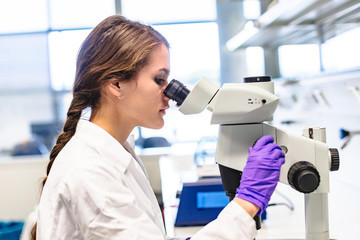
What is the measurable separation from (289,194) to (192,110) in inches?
56.7

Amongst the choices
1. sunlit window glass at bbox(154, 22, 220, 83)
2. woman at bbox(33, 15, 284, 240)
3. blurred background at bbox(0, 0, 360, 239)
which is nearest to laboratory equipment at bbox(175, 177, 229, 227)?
woman at bbox(33, 15, 284, 240)

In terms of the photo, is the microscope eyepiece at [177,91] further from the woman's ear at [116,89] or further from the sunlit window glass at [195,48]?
the sunlit window glass at [195,48]

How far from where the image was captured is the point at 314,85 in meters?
2.01

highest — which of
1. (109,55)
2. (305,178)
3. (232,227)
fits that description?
(109,55)

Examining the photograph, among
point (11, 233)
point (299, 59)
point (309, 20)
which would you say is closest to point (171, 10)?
point (299, 59)

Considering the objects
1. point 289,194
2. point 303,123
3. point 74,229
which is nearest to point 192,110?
point 74,229

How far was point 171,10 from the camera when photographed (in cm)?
505

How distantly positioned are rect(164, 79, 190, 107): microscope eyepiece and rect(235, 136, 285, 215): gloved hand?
8.6 inches

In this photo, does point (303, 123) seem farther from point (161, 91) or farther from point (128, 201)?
point (128, 201)

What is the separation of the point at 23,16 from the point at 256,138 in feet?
16.3

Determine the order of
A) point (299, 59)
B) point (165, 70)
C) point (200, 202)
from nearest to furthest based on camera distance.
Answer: point (165, 70) < point (200, 202) < point (299, 59)

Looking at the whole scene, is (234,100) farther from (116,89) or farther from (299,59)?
(299,59)

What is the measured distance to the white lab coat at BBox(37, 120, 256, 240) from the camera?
844 millimetres

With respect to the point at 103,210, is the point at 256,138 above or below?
above
